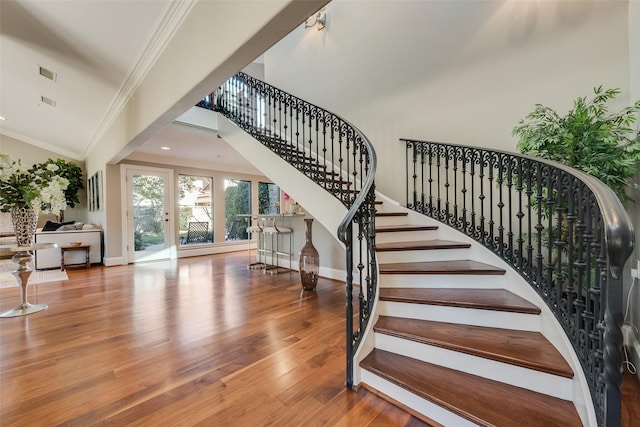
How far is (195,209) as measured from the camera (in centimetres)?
719

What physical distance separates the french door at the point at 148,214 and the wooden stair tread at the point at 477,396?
621 cm

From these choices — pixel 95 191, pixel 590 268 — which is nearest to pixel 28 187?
pixel 95 191

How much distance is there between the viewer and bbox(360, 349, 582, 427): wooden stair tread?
1274mm

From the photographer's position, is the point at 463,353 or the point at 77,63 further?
the point at 77,63

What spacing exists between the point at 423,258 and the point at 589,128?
1580 millimetres

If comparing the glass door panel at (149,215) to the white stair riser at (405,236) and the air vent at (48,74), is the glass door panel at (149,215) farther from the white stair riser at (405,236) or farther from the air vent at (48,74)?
the white stair riser at (405,236)

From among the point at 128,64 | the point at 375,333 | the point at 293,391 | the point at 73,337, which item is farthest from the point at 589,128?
the point at 73,337

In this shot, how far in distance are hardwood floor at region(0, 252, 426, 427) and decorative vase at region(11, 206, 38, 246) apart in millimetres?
848

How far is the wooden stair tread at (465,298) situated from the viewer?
181 centimetres

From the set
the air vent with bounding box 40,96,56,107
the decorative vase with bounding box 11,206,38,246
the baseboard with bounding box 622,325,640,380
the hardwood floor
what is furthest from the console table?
the baseboard with bounding box 622,325,640,380

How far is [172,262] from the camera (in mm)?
6203

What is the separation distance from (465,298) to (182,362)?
2.17 meters

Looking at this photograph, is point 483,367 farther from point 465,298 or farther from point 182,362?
point 182,362

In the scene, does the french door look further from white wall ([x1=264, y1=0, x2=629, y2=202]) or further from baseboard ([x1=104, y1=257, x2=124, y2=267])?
white wall ([x1=264, y1=0, x2=629, y2=202])
